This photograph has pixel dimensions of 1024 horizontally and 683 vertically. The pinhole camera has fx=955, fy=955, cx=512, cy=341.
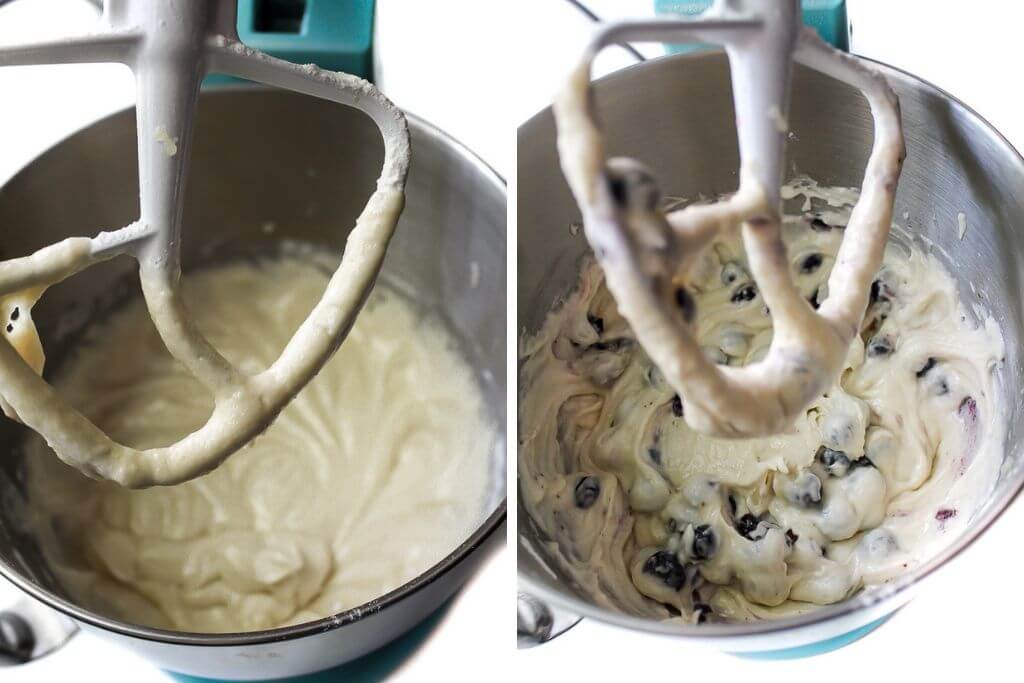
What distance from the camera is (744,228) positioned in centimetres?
46

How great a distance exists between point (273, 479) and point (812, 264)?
1.84 feet

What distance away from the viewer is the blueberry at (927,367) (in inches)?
31.4

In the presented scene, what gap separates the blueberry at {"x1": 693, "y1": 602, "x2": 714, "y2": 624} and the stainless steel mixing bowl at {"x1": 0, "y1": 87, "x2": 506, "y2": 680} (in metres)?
0.19

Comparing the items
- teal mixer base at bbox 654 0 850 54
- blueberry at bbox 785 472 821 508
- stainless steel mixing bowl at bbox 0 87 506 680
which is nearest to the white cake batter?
stainless steel mixing bowl at bbox 0 87 506 680

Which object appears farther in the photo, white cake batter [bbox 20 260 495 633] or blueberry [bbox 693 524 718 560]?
white cake batter [bbox 20 260 495 633]

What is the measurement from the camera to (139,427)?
1.01 m

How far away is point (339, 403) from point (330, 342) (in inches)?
17.9

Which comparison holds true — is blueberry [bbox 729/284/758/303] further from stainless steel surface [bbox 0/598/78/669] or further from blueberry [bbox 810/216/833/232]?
stainless steel surface [bbox 0/598/78/669]

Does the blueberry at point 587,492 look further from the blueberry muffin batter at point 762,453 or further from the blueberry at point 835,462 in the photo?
the blueberry at point 835,462

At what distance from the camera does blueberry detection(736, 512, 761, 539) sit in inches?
29.3

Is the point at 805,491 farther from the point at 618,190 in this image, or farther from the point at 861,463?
the point at 618,190

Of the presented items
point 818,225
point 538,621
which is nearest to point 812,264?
point 818,225

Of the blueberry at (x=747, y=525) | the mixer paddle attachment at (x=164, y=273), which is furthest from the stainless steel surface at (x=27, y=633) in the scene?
the blueberry at (x=747, y=525)

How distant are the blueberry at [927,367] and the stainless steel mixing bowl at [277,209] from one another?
0.37 m
